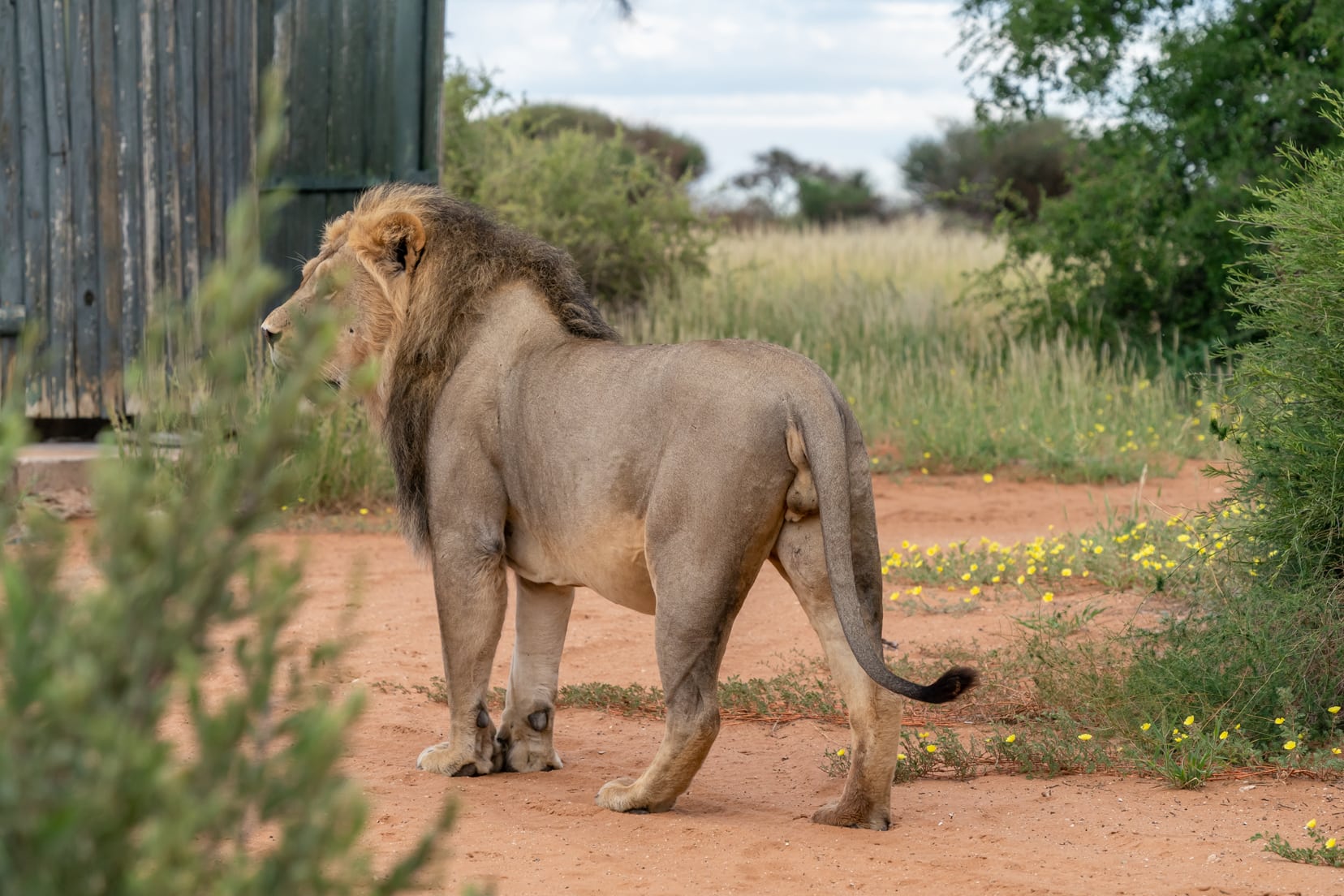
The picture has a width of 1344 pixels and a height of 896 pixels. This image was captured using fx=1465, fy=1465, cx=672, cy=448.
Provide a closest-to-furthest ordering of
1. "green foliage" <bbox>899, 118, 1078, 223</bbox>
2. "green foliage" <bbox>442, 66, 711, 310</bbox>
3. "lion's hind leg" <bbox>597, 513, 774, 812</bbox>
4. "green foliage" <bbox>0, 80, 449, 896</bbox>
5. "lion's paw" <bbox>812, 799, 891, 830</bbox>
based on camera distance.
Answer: "green foliage" <bbox>0, 80, 449, 896</bbox>, "lion's hind leg" <bbox>597, 513, 774, 812</bbox>, "lion's paw" <bbox>812, 799, 891, 830</bbox>, "green foliage" <bbox>442, 66, 711, 310</bbox>, "green foliage" <bbox>899, 118, 1078, 223</bbox>

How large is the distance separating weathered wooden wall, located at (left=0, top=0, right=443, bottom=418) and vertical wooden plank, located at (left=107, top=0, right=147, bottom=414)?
0.03 feet

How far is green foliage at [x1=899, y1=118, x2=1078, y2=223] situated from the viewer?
35.7 m

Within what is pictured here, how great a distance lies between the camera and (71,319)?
31.9 feet

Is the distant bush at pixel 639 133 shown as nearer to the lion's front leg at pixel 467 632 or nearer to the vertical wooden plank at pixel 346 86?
the vertical wooden plank at pixel 346 86

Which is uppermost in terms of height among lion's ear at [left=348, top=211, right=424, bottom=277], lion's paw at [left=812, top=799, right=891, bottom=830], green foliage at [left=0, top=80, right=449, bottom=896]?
lion's ear at [left=348, top=211, right=424, bottom=277]

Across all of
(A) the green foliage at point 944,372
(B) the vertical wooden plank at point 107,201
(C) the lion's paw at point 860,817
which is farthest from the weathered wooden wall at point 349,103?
(C) the lion's paw at point 860,817

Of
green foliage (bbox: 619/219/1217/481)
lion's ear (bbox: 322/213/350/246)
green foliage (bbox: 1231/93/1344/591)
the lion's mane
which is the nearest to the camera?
the lion's mane

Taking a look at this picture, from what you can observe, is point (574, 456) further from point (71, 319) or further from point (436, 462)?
point (71, 319)

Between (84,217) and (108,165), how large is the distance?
381mm

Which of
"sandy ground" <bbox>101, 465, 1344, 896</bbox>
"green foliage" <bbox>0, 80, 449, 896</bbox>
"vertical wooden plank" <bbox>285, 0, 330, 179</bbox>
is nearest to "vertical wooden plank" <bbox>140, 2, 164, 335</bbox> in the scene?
"vertical wooden plank" <bbox>285, 0, 330, 179</bbox>

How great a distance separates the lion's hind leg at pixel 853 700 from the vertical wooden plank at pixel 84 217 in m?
6.97

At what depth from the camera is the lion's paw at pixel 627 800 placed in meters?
4.34

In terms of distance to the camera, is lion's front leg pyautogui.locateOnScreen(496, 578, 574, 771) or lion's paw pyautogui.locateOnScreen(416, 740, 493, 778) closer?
lion's paw pyautogui.locateOnScreen(416, 740, 493, 778)

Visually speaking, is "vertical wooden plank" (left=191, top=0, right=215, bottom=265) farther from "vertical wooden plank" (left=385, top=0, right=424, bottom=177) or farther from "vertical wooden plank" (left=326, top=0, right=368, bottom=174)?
"vertical wooden plank" (left=385, top=0, right=424, bottom=177)
